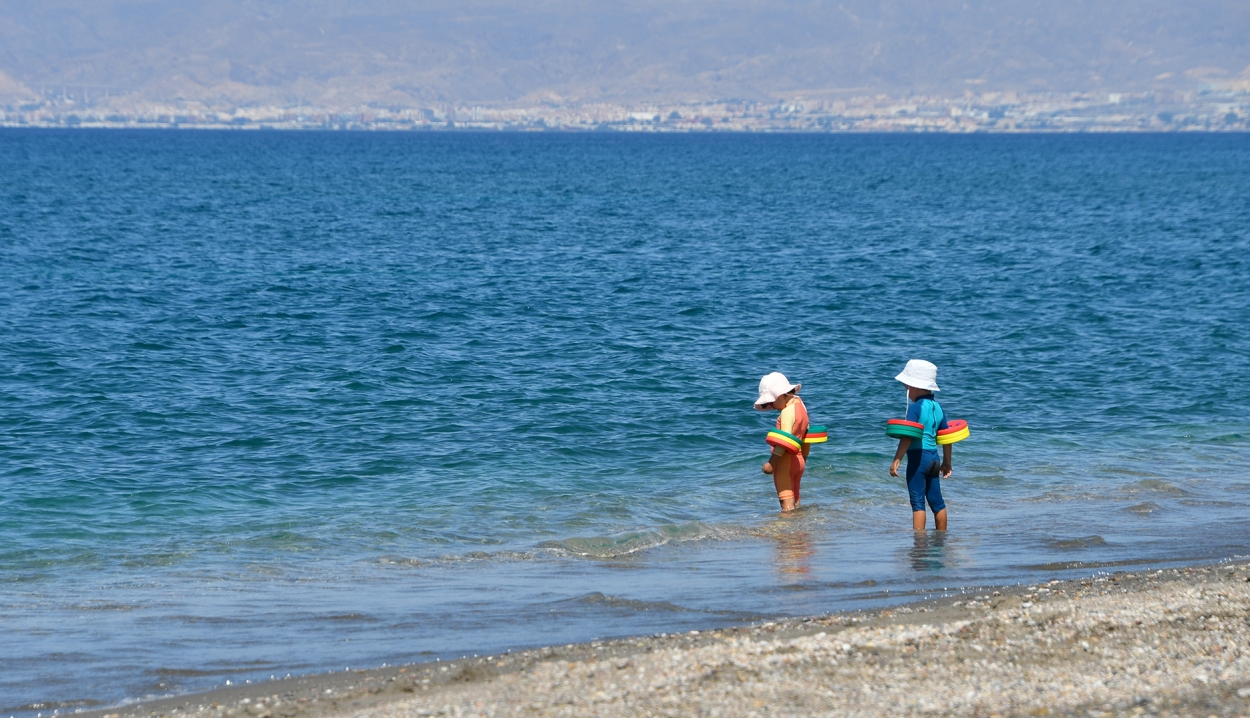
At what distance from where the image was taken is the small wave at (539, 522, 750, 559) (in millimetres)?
12703

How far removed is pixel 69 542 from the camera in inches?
527

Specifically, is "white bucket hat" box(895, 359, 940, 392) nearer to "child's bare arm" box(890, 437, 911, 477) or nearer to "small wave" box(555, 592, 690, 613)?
"child's bare arm" box(890, 437, 911, 477)

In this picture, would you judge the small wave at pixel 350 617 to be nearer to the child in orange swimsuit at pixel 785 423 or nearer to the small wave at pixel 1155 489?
the child in orange swimsuit at pixel 785 423

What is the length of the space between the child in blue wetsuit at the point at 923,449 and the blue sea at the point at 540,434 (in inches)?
17.6

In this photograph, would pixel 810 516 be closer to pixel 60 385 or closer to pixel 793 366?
pixel 793 366

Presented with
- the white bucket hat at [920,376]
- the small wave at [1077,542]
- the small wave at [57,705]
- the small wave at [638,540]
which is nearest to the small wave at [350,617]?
the small wave at [57,705]

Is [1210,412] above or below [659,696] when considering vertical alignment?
below

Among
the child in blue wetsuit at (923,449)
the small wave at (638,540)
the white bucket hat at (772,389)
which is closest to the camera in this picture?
the child in blue wetsuit at (923,449)

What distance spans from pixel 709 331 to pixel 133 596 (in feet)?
59.9

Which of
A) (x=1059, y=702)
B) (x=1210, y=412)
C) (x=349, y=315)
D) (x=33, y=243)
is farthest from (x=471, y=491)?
(x=33, y=243)

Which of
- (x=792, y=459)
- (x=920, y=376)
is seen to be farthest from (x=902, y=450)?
(x=792, y=459)

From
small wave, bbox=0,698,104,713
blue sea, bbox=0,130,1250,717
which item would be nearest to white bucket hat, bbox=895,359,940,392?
blue sea, bbox=0,130,1250,717

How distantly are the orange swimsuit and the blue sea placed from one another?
1.43 ft

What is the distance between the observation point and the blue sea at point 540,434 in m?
10.4
